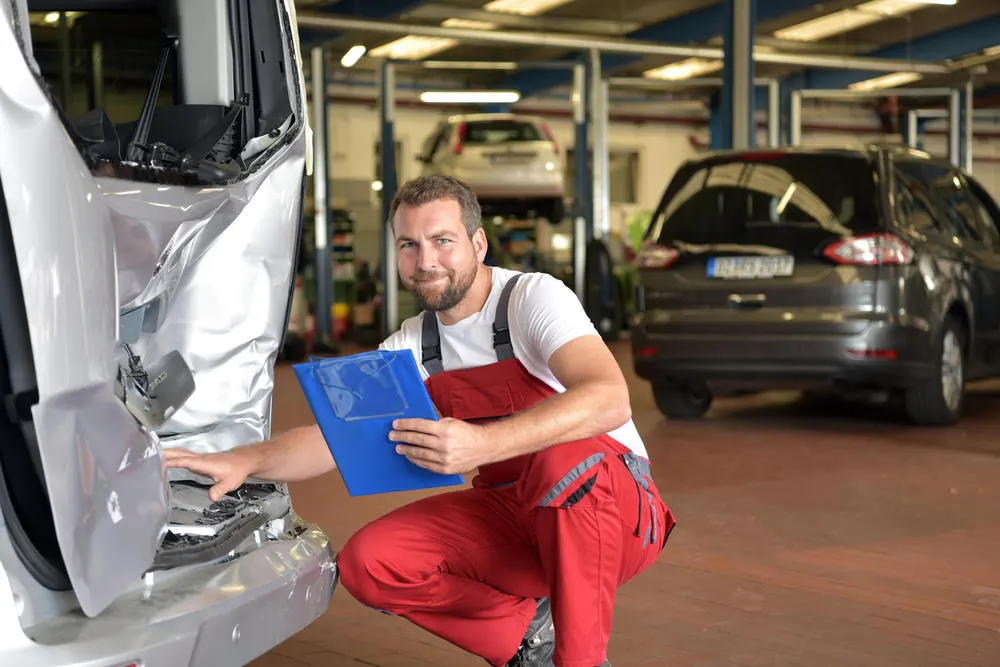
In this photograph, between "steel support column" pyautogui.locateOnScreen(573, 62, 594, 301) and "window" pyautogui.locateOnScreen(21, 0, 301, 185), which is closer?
"window" pyautogui.locateOnScreen(21, 0, 301, 185)

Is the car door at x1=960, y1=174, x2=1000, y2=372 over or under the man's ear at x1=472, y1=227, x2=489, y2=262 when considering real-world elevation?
under

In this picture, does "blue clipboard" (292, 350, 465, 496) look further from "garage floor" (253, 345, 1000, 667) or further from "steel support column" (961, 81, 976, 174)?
"steel support column" (961, 81, 976, 174)

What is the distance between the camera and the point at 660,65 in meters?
24.5

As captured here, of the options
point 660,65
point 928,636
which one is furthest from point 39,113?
point 660,65

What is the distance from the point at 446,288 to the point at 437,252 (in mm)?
88

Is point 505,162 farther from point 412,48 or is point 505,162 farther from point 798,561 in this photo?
point 798,561

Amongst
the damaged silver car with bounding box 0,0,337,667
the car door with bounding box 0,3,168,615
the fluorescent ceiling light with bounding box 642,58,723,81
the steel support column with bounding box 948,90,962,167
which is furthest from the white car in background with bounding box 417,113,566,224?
the car door with bounding box 0,3,168,615

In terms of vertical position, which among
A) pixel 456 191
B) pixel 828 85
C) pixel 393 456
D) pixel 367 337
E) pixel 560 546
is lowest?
pixel 367 337

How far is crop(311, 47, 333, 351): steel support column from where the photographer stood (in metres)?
15.1

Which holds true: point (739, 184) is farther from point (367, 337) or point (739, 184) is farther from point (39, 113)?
point (367, 337)

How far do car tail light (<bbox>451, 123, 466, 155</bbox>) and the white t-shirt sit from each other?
14.0m

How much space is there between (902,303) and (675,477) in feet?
6.50

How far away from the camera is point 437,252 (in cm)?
283

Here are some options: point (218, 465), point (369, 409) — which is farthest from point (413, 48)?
point (369, 409)
